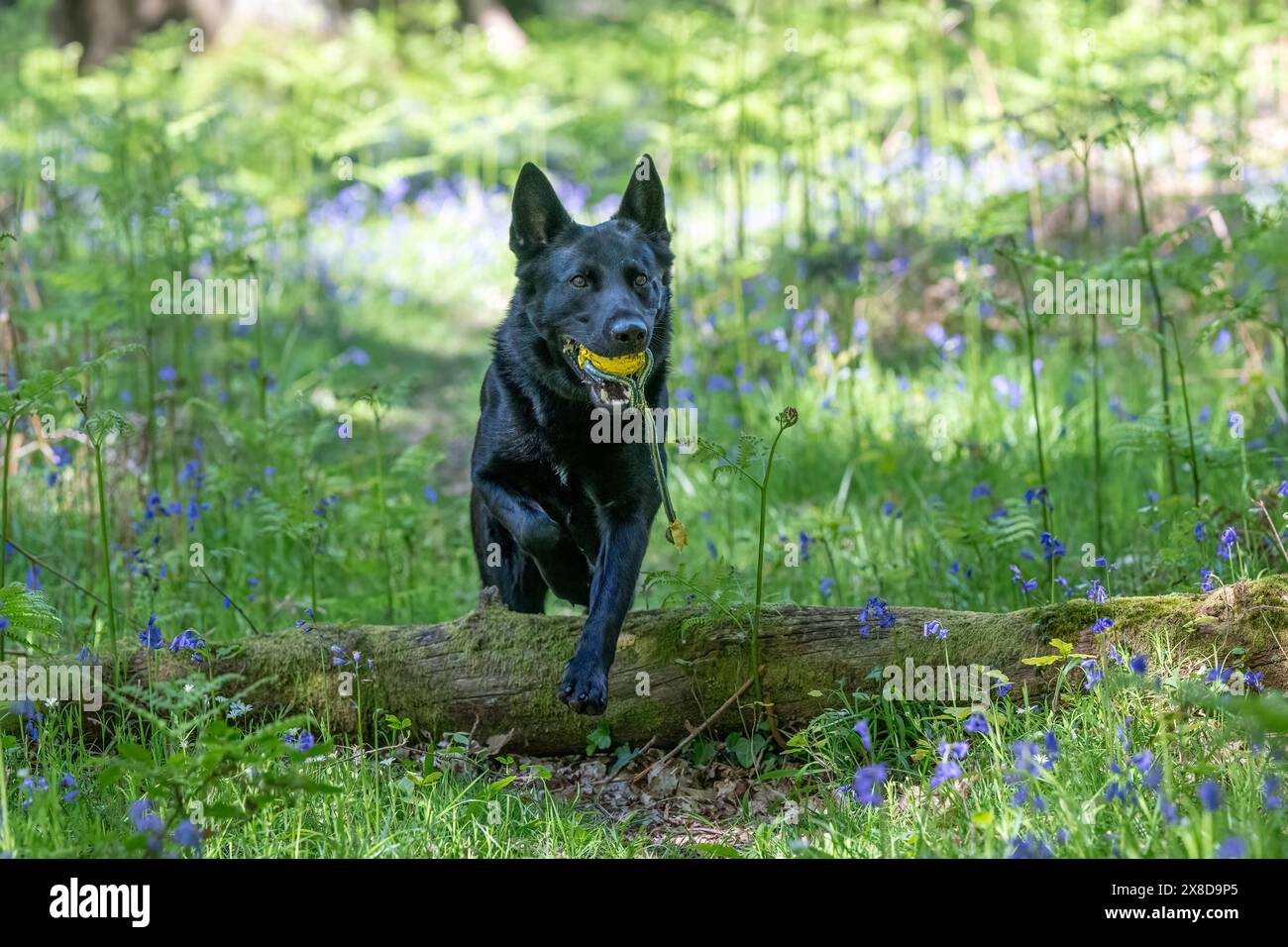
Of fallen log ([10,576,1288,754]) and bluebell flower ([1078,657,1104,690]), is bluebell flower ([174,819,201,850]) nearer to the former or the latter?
fallen log ([10,576,1288,754])

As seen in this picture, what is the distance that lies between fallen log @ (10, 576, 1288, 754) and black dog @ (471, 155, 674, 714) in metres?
0.34

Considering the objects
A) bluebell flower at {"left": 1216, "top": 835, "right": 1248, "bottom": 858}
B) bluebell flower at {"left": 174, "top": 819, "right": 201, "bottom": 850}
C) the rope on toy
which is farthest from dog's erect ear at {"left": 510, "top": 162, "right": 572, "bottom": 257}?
bluebell flower at {"left": 1216, "top": 835, "right": 1248, "bottom": 858}

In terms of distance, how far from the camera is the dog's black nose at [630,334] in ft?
13.5

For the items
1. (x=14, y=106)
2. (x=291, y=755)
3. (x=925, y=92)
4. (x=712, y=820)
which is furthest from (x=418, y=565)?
(x=925, y=92)

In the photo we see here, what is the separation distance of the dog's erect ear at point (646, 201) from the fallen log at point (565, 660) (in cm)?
157

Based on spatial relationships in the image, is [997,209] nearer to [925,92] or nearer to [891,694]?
[891,694]

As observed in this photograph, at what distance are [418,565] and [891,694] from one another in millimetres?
2649

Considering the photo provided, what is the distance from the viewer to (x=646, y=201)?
472cm

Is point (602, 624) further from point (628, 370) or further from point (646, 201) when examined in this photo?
point (646, 201)

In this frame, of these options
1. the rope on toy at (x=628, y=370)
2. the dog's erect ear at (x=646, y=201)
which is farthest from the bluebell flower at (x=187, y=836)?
the dog's erect ear at (x=646, y=201)

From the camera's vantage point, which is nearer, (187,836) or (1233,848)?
(1233,848)

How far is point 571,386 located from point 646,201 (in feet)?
2.68

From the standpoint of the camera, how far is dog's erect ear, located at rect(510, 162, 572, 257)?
4555mm

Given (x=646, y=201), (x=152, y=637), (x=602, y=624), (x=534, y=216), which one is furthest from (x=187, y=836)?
(x=646, y=201)
